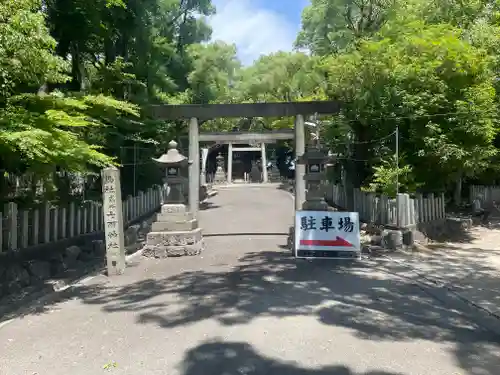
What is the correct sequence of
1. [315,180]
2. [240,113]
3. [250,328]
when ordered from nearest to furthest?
[250,328] → [315,180] → [240,113]

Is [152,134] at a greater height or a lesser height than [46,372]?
greater

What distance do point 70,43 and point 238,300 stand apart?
400 inches

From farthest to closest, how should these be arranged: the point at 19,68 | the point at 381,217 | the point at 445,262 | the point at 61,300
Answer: the point at 381,217, the point at 445,262, the point at 61,300, the point at 19,68

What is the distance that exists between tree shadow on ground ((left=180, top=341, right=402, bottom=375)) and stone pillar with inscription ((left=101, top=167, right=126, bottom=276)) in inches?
208

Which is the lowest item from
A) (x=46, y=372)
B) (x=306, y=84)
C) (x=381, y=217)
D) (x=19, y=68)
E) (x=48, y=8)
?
(x=46, y=372)

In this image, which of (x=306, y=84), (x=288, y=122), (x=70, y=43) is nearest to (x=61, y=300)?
(x=70, y=43)

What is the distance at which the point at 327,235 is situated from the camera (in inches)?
441

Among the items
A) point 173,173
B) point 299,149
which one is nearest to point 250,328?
point 173,173

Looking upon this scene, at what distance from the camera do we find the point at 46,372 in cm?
480

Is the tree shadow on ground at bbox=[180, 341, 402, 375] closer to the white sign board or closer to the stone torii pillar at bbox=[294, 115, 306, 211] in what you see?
the white sign board

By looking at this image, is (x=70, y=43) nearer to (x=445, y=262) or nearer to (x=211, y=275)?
(x=211, y=275)

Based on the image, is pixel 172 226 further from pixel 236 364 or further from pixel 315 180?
pixel 236 364

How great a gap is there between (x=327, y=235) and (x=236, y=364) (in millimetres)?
6725

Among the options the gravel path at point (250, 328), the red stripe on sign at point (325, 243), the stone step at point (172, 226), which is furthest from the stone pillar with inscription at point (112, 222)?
the red stripe on sign at point (325, 243)
